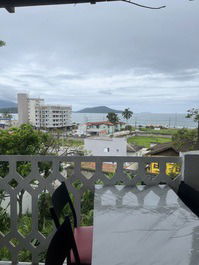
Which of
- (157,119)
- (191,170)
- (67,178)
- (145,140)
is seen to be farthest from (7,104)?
(191,170)

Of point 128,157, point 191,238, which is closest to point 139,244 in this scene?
point 191,238

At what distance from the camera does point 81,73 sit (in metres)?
4.62

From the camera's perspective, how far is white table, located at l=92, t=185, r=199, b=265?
89 centimetres

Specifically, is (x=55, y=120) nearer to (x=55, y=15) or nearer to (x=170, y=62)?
(x=55, y=15)

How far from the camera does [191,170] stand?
191cm

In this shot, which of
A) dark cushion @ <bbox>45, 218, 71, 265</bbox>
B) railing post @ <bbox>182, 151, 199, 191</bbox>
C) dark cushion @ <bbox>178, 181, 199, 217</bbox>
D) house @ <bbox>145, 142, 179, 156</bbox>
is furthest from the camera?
house @ <bbox>145, 142, 179, 156</bbox>

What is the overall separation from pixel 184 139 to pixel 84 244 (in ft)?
8.44

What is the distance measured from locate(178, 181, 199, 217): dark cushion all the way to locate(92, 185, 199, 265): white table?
0.22 feet

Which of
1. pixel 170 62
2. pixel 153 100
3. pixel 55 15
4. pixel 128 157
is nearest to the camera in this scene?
pixel 128 157

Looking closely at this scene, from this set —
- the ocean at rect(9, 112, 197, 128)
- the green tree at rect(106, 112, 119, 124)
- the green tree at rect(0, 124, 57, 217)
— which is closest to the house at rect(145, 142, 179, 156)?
the ocean at rect(9, 112, 197, 128)

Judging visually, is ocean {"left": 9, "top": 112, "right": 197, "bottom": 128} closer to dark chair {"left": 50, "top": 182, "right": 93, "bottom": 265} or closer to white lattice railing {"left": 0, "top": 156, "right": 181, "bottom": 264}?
white lattice railing {"left": 0, "top": 156, "right": 181, "bottom": 264}

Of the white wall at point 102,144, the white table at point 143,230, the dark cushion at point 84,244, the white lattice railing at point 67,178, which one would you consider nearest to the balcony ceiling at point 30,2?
the white lattice railing at point 67,178

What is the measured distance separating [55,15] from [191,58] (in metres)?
1.97

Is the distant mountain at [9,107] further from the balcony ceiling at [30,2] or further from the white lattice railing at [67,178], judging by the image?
the balcony ceiling at [30,2]
